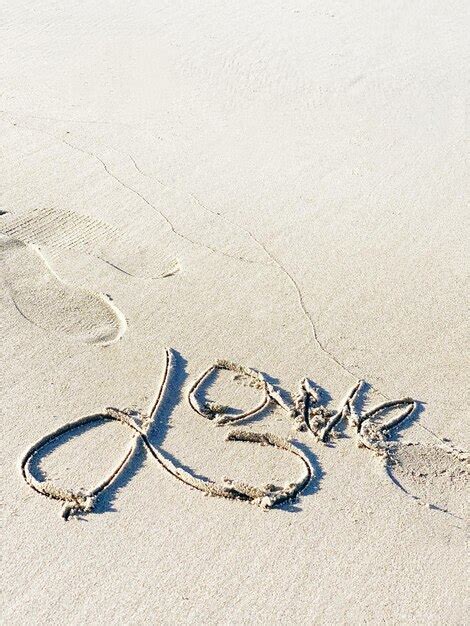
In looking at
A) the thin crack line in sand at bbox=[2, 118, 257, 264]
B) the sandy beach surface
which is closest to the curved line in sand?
the sandy beach surface

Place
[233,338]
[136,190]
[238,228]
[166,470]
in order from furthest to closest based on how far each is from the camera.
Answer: [136,190] < [238,228] < [233,338] < [166,470]

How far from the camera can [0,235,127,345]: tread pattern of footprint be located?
12.2 feet

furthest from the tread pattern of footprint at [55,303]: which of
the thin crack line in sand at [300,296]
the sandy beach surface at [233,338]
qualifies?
the thin crack line in sand at [300,296]

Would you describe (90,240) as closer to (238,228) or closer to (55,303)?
(55,303)

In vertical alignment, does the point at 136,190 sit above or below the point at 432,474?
above

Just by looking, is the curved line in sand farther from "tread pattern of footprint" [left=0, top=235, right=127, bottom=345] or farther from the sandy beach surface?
"tread pattern of footprint" [left=0, top=235, right=127, bottom=345]

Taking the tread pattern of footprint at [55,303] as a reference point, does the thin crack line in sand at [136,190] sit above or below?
above

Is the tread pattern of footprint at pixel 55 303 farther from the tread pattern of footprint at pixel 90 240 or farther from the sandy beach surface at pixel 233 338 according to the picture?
the tread pattern of footprint at pixel 90 240

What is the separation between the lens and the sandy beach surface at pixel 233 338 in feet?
8.70

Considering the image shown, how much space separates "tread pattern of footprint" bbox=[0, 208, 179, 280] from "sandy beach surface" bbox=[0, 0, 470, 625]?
17 millimetres

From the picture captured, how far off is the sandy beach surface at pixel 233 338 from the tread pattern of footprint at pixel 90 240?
2cm

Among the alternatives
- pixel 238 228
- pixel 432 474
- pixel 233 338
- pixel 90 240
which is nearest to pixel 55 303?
pixel 90 240

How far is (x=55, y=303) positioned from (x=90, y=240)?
2.08 ft

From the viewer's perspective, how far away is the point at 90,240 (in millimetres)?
4395
